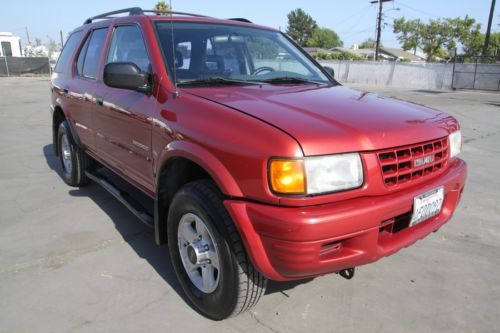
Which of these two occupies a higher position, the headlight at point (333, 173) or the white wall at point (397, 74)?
the headlight at point (333, 173)

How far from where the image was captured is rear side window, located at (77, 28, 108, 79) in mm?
3869

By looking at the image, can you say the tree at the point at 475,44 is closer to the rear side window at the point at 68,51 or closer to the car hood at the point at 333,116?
the rear side window at the point at 68,51

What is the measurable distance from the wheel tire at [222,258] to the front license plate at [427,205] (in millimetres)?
909

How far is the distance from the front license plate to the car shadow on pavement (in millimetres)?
930

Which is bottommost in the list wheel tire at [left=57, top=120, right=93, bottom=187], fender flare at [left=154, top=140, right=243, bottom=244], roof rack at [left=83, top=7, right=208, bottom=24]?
wheel tire at [left=57, top=120, right=93, bottom=187]

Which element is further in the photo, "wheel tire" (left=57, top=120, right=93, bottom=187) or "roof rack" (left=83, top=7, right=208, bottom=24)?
"wheel tire" (left=57, top=120, right=93, bottom=187)

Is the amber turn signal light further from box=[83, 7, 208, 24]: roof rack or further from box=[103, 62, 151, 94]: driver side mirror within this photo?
box=[83, 7, 208, 24]: roof rack

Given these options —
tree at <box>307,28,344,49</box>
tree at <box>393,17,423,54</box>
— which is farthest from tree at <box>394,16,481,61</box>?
tree at <box>307,28,344,49</box>

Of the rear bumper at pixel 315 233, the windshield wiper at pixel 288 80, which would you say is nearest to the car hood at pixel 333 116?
the windshield wiper at pixel 288 80

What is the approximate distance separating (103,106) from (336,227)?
244cm

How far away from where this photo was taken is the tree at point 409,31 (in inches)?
2530

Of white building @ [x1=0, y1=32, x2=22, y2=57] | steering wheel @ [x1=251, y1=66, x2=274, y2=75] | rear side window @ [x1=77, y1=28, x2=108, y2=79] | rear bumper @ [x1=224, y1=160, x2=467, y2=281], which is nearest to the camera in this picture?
rear bumper @ [x1=224, y1=160, x2=467, y2=281]

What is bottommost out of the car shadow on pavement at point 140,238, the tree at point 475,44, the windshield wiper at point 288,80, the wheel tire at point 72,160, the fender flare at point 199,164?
the car shadow on pavement at point 140,238

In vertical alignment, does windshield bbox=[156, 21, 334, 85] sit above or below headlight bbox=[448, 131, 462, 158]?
above
